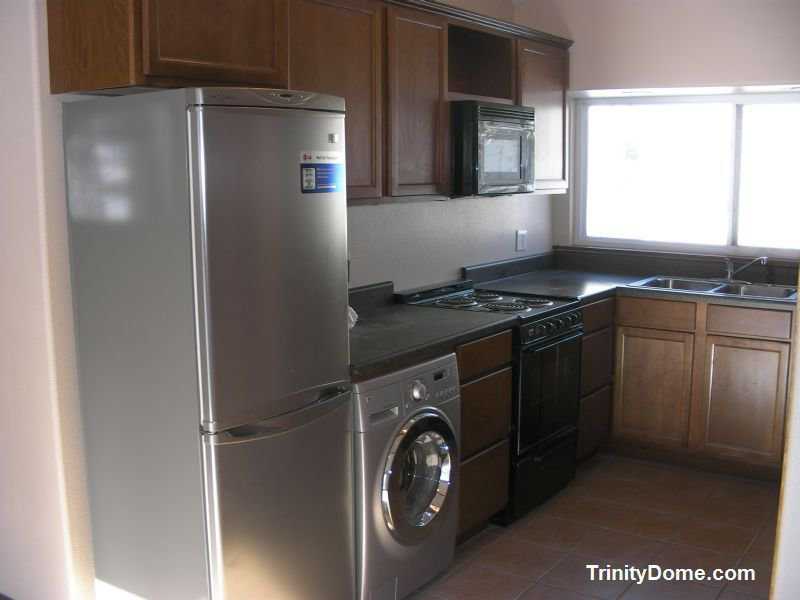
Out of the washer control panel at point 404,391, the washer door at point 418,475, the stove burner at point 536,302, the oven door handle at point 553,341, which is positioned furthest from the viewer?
the stove burner at point 536,302

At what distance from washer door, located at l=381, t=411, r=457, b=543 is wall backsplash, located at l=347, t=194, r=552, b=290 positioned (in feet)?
2.98

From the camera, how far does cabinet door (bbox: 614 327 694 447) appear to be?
A: 4.43 m

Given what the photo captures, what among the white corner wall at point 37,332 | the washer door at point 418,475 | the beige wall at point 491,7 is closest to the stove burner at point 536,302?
the washer door at point 418,475

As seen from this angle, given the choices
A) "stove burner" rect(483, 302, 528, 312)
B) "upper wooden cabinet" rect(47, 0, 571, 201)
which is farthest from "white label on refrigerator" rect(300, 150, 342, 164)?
"stove burner" rect(483, 302, 528, 312)

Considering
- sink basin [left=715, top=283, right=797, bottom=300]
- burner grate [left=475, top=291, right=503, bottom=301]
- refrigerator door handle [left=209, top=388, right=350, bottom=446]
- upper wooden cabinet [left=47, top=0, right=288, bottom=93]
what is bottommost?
refrigerator door handle [left=209, top=388, right=350, bottom=446]

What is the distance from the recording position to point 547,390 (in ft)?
12.7

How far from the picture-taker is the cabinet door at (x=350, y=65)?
2.94 m

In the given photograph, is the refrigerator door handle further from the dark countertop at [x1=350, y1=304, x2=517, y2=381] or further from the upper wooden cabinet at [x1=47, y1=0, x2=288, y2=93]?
the upper wooden cabinet at [x1=47, y1=0, x2=288, y2=93]

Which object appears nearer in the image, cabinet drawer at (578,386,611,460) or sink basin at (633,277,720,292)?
cabinet drawer at (578,386,611,460)

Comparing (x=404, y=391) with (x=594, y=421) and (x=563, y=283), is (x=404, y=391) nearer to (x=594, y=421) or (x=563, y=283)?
(x=594, y=421)

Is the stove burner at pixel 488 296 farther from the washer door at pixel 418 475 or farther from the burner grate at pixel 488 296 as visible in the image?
the washer door at pixel 418 475

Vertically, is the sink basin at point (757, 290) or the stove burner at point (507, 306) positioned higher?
the stove burner at point (507, 306)

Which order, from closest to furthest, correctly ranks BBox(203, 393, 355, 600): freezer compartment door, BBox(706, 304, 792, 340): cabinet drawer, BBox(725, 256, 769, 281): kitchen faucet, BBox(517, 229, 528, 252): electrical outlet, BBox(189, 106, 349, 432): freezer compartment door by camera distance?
1. BBox(189, 106, 349, 432): freezer compartment door
2. BBox(203, 393, 355, 600): freezer compartment door
3. BBox(706, 304, 792, 340): cabinet drawer
4. BBox(725, 256, 769, 281): kitchen faucet
5. BBox(517, 229, 528, 252): electrical outlet

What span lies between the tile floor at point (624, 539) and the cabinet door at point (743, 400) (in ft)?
0.57
